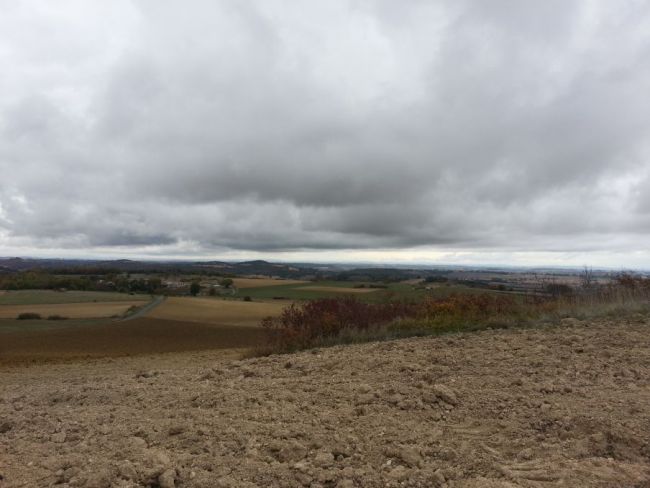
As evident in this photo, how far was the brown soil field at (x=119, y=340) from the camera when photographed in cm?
2461

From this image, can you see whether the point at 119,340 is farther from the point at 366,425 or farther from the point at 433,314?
the point at 366,425

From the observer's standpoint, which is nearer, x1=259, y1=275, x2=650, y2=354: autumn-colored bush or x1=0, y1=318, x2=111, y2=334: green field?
x1=259, y1=275, x2=650, y2=354: autumn-colored bush

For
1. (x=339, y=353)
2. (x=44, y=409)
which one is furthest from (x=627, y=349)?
(x=44, y=409)

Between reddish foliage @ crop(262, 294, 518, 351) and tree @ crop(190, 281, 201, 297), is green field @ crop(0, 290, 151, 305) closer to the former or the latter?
tree @ crop(190, 281, 201, 297)

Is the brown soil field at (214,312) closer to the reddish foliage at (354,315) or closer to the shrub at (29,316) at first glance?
the shrub at (29,316)

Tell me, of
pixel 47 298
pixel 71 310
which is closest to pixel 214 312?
pixel 71 310

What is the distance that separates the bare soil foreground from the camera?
13.3 ft

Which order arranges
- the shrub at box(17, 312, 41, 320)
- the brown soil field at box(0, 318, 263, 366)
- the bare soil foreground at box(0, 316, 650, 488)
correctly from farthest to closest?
the shrub at box(17, 312, 41, 320) < the brown soil field at box(0, 318, 263, 366) < the bare soil foreground at box(0, 316, 650, 488)

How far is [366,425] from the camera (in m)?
5.15

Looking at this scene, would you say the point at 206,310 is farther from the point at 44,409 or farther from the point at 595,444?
the point at 595,444

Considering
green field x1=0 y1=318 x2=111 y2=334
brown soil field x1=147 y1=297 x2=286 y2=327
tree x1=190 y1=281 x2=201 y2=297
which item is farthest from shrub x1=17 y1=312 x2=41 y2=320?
tree x1=190 y1=281 x2=201 y2=297

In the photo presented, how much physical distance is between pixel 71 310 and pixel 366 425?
2064 inches

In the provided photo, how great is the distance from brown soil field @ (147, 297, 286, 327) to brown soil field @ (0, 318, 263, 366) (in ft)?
11.0

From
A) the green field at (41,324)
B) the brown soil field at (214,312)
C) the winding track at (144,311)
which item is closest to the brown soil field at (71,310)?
the winding track at (144,311)
